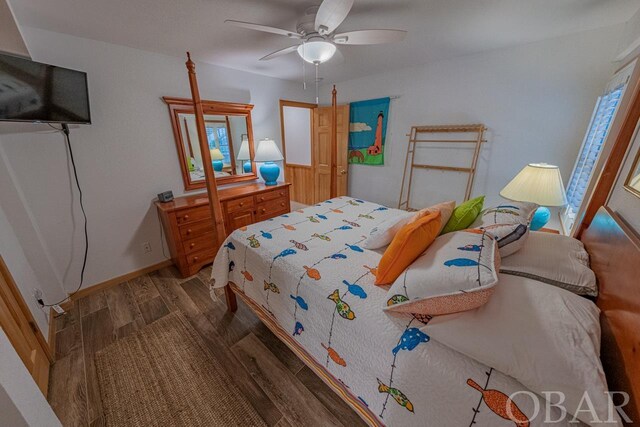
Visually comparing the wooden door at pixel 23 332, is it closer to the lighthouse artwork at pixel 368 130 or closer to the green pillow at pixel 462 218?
the green pillow at pixel 462 218

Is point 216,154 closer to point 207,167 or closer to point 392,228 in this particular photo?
point 207,167

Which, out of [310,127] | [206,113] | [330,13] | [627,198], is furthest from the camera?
[310,127]

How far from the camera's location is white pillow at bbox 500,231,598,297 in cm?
92

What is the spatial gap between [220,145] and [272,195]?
91 centimetres

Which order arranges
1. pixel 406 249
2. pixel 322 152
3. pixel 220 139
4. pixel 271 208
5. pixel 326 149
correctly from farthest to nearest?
pixel 322 152, pixel 326 149, pixel 271 208, pixel 220 139, pixel 406 249

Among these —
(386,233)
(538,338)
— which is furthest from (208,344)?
(538,338)

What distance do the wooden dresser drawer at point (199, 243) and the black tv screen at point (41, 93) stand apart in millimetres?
1314

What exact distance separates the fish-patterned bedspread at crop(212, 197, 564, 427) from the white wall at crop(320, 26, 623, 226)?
6.25 ft

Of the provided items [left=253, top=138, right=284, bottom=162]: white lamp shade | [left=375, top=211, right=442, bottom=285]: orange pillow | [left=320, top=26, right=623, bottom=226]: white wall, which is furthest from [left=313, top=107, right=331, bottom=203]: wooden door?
[left=375, top=211, right=442, bottom=285]: orange pillow

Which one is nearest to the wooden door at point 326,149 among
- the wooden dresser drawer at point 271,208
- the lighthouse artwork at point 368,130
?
the lighthouse artwork at point 368,130

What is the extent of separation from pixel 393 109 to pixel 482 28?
1.34m

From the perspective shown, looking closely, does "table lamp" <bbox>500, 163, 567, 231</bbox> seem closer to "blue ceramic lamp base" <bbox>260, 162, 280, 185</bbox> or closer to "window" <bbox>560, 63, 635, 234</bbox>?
"window" <bbox>560, 63, 635, 234</bbox>

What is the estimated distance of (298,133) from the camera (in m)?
4.57

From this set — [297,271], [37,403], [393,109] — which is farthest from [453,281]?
[393,109]
